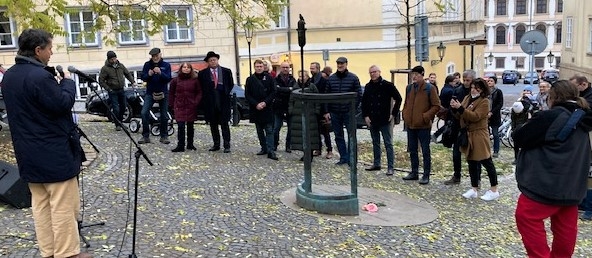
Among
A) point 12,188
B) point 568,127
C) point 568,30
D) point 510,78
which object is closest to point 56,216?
point 12,188

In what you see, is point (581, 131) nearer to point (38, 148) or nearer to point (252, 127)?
point (38, 148)

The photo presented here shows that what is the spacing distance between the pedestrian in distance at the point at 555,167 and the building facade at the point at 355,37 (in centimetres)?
2232

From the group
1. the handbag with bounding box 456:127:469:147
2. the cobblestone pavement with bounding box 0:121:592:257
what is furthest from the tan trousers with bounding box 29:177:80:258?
the handbag with bounding box 456:127:469:147

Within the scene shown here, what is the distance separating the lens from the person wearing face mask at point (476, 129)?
7867mm

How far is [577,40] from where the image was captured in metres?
32.6

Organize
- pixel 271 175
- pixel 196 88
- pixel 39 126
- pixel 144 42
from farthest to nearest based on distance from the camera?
1. pixel 144 42
2. pixel 196 88
3. pixel 271 175
4. pixel 39 126

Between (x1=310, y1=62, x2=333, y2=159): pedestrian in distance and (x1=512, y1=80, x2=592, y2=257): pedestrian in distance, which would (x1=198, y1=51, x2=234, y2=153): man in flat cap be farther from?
(x1=512, y1=80, x2=592, y2=257): pedestrian in distance

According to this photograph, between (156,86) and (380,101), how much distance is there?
4017mm

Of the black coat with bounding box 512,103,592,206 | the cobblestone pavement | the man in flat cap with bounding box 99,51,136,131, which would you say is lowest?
the cobblestone pavement

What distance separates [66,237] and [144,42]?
25043mm

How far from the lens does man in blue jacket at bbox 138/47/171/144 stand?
10.4m

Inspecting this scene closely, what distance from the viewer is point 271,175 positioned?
29.3ft

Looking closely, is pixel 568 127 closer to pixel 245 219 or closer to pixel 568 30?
pixel 245 219

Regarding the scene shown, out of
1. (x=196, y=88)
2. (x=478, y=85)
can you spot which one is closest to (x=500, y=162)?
(x=478, y=85)
